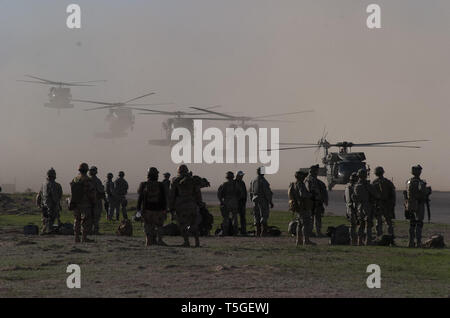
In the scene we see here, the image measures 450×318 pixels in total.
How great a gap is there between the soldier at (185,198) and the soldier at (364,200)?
4.06 m

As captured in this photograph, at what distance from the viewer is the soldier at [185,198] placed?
18.6 m

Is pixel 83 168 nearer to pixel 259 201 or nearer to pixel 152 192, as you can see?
pixel 152 192

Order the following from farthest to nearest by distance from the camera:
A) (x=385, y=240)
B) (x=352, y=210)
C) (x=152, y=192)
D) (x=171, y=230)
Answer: (x=171, y=230) < (x=385, y=240) < (x=352, y=210) < (x=152, y=192)

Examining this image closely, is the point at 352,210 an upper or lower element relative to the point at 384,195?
lower

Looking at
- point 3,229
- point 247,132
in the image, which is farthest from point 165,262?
point 247,132

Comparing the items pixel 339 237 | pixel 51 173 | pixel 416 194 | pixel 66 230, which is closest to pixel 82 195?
pixel 51 173

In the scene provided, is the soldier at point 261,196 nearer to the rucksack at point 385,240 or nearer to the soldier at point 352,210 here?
the soldier at point 352,210

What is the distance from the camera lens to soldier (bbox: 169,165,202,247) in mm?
18609

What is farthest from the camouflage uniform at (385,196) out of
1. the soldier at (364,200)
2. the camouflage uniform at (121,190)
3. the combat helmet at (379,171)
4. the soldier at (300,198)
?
the camouflage uniform at (121,190)

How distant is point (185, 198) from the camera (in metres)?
18.6

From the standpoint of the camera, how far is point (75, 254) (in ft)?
56.0

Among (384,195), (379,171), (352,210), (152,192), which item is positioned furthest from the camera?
(384,195)

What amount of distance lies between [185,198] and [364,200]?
455 centimetres
